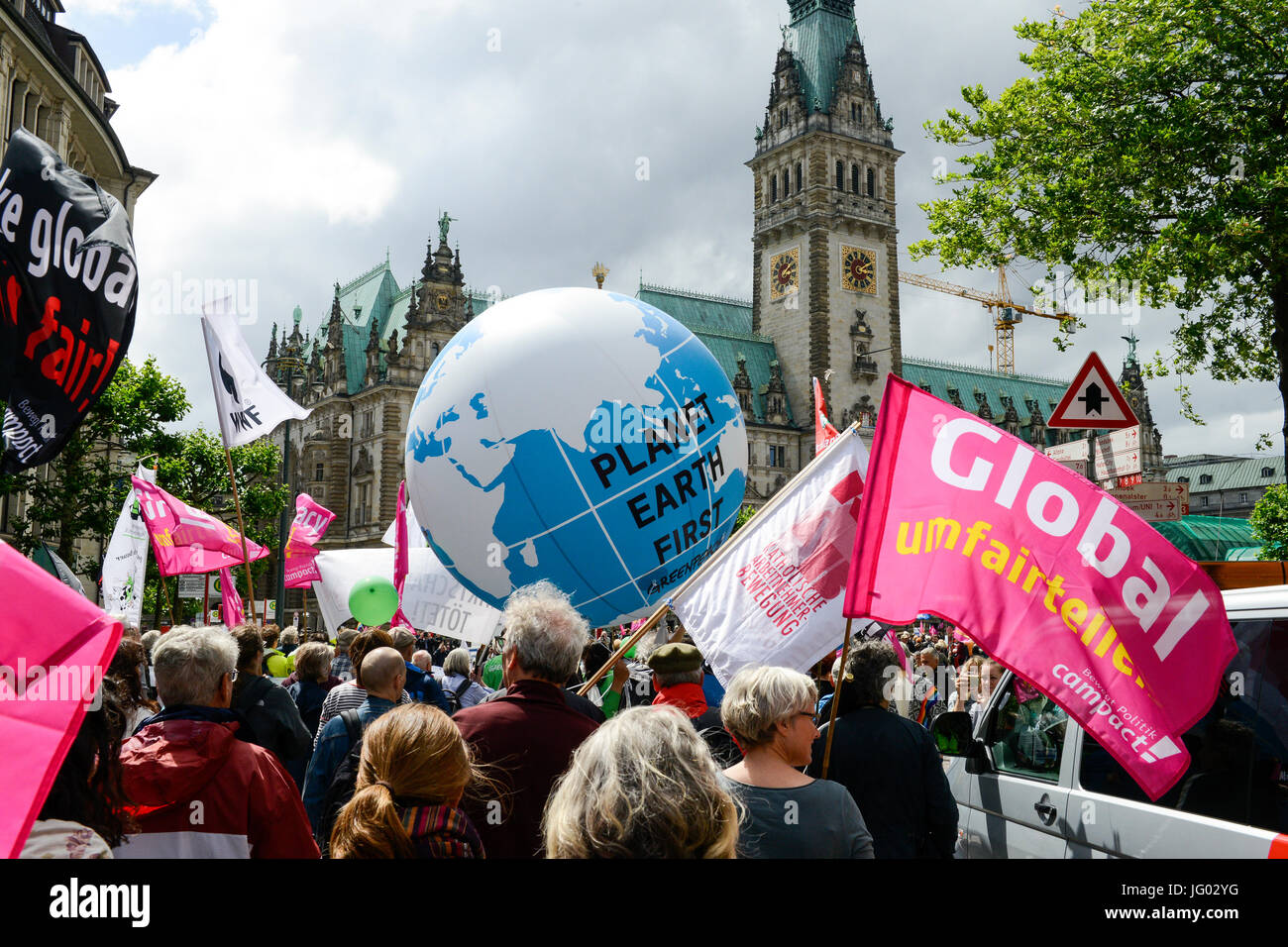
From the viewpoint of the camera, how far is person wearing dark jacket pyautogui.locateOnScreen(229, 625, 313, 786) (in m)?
5.99

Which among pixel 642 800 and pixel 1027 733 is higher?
pixel 642 800

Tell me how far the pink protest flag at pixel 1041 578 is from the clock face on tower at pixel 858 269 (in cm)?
7509

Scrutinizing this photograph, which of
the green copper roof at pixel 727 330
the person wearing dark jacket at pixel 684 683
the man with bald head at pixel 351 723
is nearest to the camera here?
the man with bald head at pixel 351 723

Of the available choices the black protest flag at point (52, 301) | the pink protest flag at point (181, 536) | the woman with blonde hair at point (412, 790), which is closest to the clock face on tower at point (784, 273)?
the pink protest flag at point (181, 536)

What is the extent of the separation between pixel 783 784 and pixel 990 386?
110846 mm

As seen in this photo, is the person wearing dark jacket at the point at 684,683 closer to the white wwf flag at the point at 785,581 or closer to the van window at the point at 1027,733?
the white wwf flag at the point at 785,581

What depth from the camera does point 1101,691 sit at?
4.74 metres

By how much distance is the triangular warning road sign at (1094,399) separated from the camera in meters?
9.94

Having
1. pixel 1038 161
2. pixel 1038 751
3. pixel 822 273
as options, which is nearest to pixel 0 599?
pixel 1038 751

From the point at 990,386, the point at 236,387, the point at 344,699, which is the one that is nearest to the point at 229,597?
the point at 236,387

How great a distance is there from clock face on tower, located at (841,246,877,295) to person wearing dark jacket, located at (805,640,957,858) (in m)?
75.4

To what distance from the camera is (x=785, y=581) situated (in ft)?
20.8

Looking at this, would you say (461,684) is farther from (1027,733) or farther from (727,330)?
(727,330)

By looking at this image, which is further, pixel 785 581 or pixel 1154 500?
pixel 1154 500
